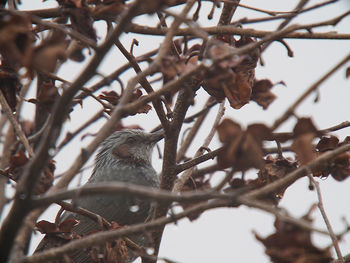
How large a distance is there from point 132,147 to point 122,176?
545 millimetres

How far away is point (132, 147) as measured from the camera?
5.76m

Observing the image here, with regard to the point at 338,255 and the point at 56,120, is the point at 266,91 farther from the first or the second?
the point at 56,120

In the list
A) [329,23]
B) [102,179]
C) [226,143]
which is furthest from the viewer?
[102,179]

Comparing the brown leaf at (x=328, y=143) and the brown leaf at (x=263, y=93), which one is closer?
the brown leaf at (x=328, y=143)

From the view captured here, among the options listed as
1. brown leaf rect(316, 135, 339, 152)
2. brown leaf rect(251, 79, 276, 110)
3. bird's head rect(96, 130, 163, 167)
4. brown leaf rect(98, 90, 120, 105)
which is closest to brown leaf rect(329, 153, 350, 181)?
brown leaf rect(316, 135, 339, 152)

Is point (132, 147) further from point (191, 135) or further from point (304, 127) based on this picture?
point (304, 127)

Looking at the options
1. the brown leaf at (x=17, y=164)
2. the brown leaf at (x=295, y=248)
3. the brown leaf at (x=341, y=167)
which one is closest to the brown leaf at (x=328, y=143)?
the brown leaf at (x=341, y=167)

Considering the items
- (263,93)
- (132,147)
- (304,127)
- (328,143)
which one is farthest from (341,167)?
(132,147)

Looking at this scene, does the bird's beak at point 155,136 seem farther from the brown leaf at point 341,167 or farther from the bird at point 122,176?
the brown leaf at point 341,167

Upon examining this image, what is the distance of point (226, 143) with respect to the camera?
68.4 inches

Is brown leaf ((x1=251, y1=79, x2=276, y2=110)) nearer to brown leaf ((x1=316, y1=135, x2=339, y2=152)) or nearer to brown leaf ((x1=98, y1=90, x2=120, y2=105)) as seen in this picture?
brown leaf ((x1=316, y1=135, x2=339, y2=152))

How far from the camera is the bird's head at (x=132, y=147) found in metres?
5.63

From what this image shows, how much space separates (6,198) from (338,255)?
2.74 m

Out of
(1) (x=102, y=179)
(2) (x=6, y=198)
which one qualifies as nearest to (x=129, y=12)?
(2) (x=6, y=198)
